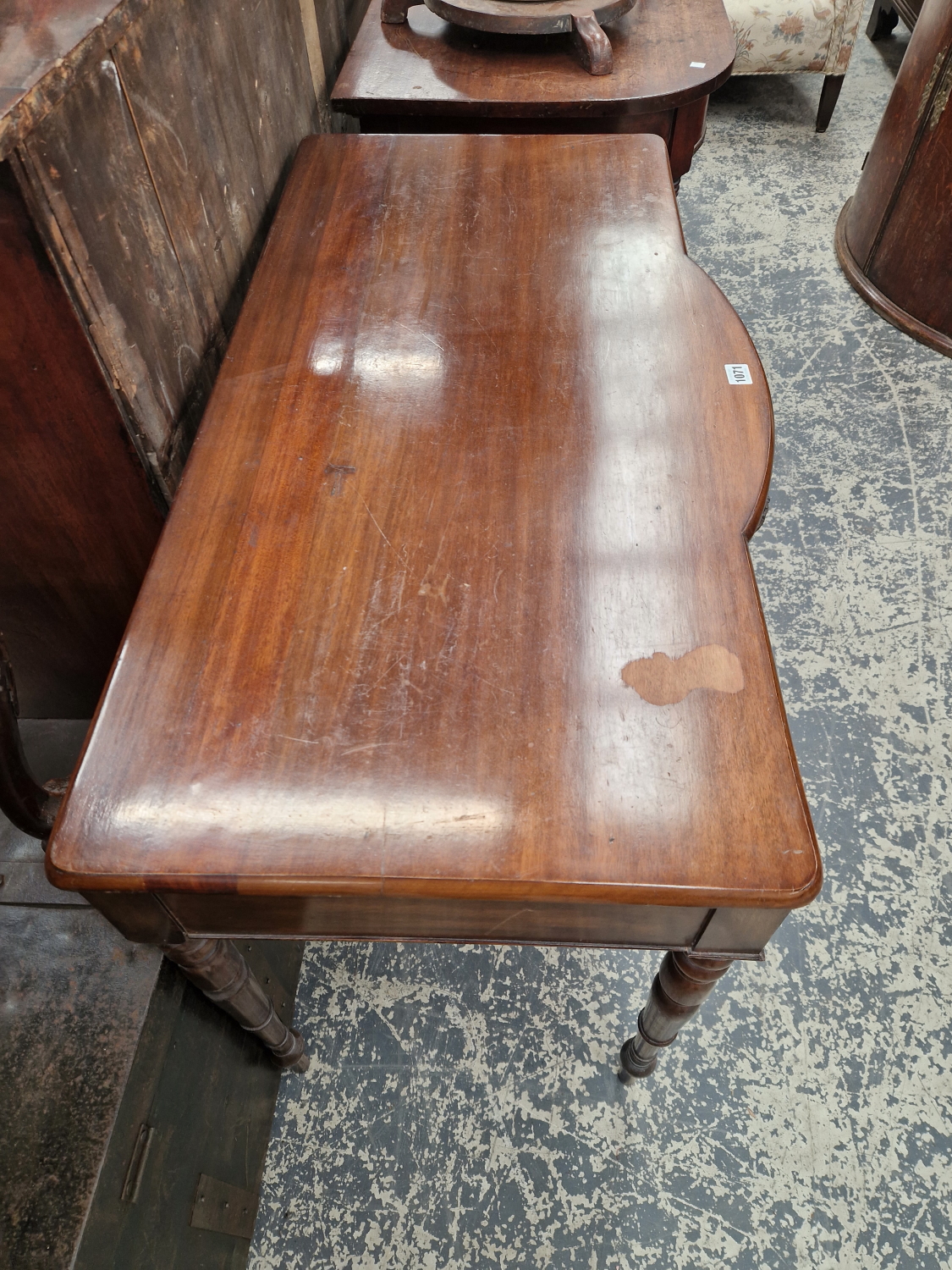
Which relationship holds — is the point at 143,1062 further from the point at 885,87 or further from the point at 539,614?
the point at 885,87

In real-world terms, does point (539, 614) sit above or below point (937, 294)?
above

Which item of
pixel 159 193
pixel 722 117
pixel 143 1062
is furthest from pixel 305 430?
pixel 722 117

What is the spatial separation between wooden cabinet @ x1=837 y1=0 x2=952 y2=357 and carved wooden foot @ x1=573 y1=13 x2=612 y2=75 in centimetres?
114

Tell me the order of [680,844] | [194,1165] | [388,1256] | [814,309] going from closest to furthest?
[680,844]
[194,1165]
[388,1256]
[814,309]

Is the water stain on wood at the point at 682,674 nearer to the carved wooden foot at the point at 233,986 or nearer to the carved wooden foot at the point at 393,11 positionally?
A: the carved wooden foot at the point at 233,986

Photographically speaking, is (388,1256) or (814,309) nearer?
(388,1256)

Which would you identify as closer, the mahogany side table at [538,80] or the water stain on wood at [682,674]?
the water stain on wood at [682,674]

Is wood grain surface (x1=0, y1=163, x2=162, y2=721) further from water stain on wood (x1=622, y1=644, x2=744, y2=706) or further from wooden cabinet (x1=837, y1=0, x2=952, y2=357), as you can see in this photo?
wooden cabinet (x1=837, y1=0, x2=952, y2=357)

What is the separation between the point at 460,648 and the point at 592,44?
1192mm

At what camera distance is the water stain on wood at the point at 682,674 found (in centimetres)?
70

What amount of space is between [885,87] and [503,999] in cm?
368

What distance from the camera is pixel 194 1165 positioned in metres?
0.96

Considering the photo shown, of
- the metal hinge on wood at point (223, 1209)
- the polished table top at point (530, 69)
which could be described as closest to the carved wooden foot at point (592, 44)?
the polished table top at point (530, 69)

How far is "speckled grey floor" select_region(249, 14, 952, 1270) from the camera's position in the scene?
3.67ft
